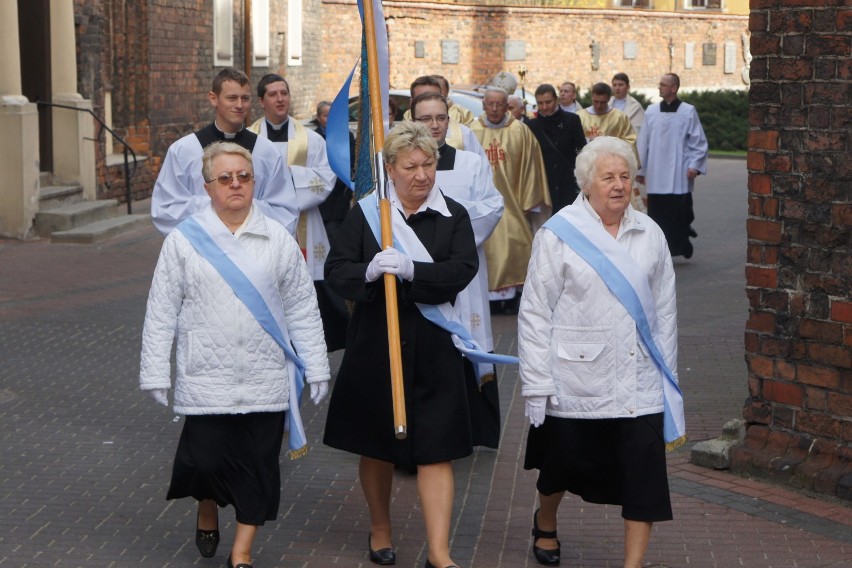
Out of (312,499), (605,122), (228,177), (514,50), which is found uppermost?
(514,50)

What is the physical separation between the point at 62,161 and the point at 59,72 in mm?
1097

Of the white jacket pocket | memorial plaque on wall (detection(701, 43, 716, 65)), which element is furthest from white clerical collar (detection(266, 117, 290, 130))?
memorial plaque on wall (detection(701, 43, 716, 65))

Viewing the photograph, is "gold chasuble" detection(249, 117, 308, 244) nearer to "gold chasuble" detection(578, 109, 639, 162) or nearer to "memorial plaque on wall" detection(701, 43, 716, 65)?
"gold chasuble" detection(578, 109, 639, 162)

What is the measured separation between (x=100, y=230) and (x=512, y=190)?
6.46 meters

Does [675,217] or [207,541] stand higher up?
[675,217]

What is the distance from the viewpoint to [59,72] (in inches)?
719

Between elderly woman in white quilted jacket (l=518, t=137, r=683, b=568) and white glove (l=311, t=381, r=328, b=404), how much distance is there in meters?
0.78

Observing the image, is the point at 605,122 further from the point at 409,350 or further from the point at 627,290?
the point at 627,290

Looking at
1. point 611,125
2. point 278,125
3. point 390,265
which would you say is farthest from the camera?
point 611,125

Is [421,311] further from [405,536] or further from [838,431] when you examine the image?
[838,431]

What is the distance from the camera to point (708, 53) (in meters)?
44.2

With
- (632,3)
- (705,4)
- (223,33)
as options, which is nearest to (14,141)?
(223,33)

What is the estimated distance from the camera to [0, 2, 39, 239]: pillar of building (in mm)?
16312

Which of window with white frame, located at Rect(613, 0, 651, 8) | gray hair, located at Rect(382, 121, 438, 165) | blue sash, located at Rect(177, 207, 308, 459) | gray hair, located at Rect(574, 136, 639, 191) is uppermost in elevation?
window with white frame, located at Rect(613, 0, 651, 8)
